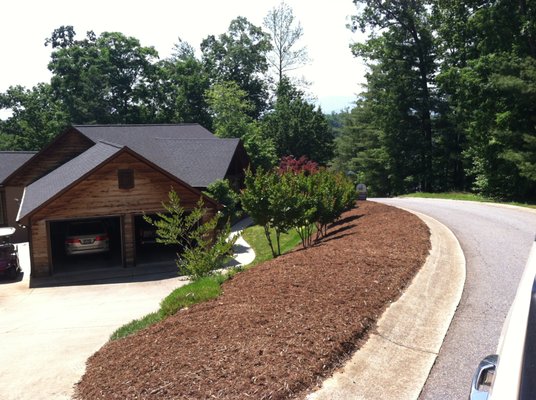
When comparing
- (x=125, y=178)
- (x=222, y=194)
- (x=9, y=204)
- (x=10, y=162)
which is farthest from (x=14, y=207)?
(x=222, y=194)

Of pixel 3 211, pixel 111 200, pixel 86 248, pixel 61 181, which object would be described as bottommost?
pixel 86 248

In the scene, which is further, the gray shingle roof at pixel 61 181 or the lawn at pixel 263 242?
Answer: the lawn at pixel 263 242

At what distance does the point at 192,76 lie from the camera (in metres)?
64.0

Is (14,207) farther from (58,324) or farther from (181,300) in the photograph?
(181,300)

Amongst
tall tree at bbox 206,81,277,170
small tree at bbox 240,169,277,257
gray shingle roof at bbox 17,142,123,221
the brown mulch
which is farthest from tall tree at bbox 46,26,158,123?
the brown mulch

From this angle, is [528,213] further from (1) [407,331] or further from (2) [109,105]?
(2) [109,105]

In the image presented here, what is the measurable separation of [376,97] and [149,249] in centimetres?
3397

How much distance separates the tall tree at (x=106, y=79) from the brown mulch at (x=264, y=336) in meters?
56.0

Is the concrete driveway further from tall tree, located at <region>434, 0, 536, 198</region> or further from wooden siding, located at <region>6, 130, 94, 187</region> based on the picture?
tall tree, located at <region>434, 0, 536, 198</region>

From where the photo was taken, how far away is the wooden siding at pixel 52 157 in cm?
2714

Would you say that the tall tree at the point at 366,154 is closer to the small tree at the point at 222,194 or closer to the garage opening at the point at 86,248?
the small tree at the point at 222,194

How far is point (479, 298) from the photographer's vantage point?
757 centimetres

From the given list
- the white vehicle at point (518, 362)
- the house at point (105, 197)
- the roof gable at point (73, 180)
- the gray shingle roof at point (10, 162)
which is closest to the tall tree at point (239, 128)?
the house at point (105, 197)

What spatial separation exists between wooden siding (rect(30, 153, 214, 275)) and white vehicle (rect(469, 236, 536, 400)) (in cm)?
1692
